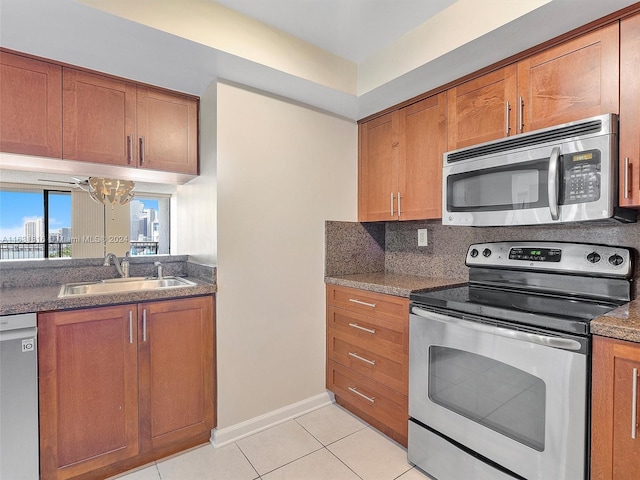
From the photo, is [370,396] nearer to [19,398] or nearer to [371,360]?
[371,360]

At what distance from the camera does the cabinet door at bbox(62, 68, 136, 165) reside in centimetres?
179

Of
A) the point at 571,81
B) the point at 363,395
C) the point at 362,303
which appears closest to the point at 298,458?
the point at 363,395

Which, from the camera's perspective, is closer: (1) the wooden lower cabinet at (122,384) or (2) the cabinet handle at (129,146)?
(1) the wooden lower cabinet at (122,384)

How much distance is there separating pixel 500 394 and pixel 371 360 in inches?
31.8

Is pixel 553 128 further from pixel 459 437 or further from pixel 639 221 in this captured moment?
pixel 459 437

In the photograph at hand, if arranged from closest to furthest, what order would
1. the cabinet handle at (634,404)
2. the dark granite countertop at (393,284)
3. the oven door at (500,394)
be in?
the cabinet handle at (634,404) < the oven door at (500,394) < the dark granite countertop at (393,284)

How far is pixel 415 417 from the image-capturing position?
171cm

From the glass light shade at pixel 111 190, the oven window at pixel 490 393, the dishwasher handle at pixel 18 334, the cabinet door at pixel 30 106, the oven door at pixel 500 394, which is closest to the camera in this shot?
the oven door at pixel 500 394

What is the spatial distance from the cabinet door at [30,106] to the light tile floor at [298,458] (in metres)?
1.79

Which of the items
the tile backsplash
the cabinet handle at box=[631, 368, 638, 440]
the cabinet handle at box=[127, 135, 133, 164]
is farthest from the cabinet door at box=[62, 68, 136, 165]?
the cabinet handle at box=[631, 368, 638, 440]

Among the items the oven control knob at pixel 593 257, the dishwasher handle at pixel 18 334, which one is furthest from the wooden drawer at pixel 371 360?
the dishwasher handle at pixel 18 334

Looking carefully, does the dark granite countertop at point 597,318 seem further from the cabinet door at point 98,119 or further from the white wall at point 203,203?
the cabinet door at point 98,119

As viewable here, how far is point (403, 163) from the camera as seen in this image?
224 centimetres

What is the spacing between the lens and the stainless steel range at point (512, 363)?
1.17 meters
